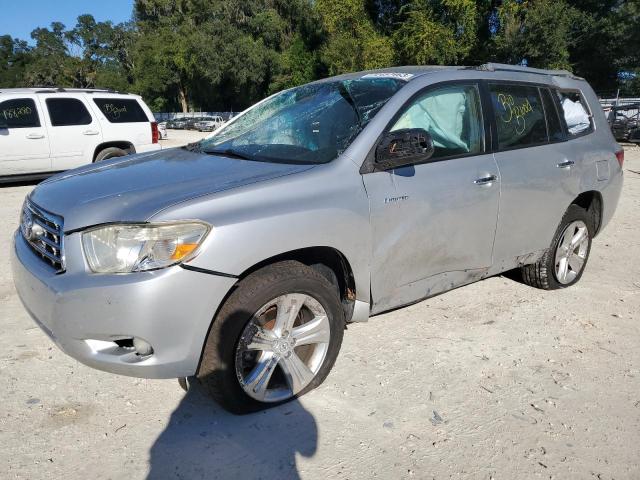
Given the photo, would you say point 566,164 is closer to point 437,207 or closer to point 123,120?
point 437,207

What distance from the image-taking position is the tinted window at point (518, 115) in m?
3.71

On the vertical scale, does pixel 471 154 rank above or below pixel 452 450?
above

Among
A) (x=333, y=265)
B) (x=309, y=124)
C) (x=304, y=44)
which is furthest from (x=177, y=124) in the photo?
(x=333, y=265)

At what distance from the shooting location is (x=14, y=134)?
9.08 metres

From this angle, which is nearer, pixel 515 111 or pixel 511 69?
pixel 515 111

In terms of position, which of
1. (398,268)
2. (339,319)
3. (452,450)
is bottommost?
(452,450)

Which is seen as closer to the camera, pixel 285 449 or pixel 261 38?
pixel 285 449

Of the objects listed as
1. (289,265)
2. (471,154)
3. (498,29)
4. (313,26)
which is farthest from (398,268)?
(313,26)

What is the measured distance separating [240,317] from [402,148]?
1.31m

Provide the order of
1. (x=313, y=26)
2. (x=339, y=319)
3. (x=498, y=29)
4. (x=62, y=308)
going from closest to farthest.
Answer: (x=62, y=308), (x=339, y=319), (x=498, y=29), (x=313, y=26)

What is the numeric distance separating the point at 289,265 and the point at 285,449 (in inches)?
35.6

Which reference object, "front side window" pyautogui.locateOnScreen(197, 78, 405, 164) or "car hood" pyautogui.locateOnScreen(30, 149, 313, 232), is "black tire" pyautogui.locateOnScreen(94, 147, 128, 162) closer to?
"front side window" pyautogui.locateOnScreen(197, 78, 405, 164)

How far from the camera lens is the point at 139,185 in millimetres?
2680

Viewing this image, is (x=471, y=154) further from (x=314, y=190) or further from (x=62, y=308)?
(x=62, y=308)
